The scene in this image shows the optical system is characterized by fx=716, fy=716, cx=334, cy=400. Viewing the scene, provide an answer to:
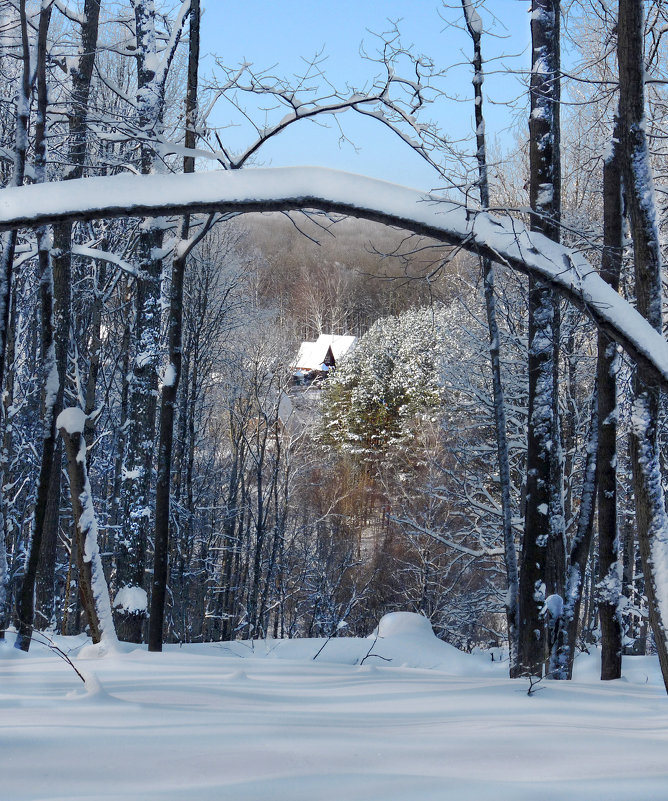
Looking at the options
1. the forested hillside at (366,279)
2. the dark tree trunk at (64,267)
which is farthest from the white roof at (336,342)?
the dark tree trunk at (64,267)

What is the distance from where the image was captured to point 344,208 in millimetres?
3350

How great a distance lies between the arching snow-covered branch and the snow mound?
6262 mm

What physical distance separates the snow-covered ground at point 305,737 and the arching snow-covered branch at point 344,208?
A: 70.5 inches

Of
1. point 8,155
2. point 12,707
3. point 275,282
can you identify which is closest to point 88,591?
point 12,707

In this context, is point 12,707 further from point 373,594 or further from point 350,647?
point 373,594

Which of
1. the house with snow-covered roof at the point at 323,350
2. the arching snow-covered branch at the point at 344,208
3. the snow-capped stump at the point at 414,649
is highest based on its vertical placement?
the house with snow-covered roof at the point at 323,350

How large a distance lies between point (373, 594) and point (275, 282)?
31678 millimetres

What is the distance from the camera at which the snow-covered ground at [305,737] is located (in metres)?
1.92

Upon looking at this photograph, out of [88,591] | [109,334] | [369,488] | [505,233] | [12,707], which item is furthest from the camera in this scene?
[369,488]

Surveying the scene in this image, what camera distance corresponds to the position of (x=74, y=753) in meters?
2.09

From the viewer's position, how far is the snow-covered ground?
192 cm

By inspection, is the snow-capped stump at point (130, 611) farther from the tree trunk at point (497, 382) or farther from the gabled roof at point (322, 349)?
the gabled roof at point (322, 349)

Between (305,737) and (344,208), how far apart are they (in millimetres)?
2246

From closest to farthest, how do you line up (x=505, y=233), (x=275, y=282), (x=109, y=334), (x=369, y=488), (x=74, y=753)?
1. (x=74, y=753)
2. (x=505, y=233)
3. (x=109, y=334)
4. (x=369, y=488)
5. (x=275, y=282)
